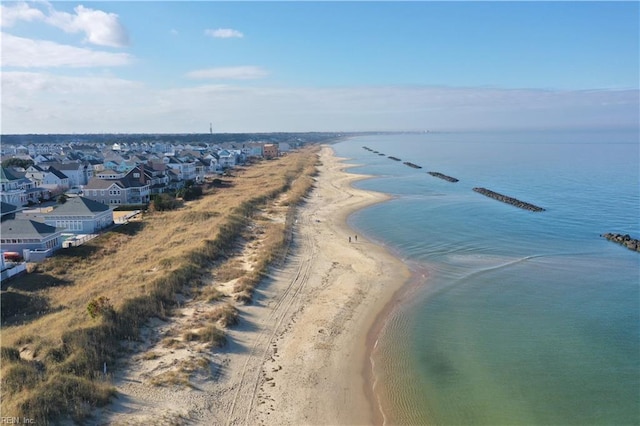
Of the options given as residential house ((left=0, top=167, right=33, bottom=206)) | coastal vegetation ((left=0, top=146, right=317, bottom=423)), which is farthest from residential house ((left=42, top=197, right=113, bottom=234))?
residential house ((left=0, top=167, right=33, bottom=206))

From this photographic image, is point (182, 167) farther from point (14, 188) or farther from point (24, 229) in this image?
point (24, 229)

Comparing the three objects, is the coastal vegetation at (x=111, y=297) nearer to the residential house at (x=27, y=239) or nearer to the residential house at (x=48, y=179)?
the residential house at (x=27, y=239)

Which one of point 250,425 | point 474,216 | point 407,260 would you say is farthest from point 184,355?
point 474,216

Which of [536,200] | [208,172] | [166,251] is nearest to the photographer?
[166,251]

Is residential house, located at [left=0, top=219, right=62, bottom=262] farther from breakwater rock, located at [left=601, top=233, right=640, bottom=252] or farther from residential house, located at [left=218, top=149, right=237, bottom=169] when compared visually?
residential house, located at [left=218, top=149, right=237, bottom=169]

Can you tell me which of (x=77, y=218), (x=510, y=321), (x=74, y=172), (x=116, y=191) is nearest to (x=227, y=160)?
(x=74, y=172)

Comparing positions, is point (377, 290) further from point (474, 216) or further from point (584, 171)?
point (584, 171)

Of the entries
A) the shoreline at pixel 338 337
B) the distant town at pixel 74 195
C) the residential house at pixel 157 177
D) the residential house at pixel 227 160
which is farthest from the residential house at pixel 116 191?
the residential house at pixel 227 160
